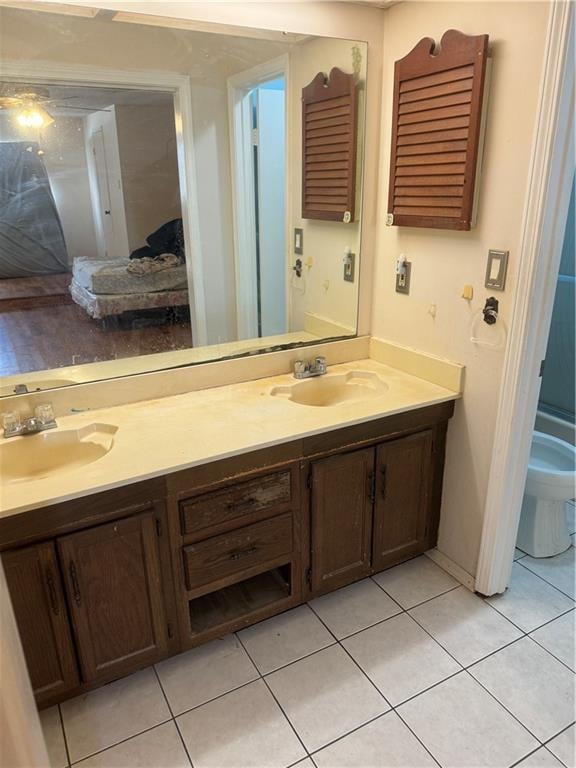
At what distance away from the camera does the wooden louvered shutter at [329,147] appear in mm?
2117

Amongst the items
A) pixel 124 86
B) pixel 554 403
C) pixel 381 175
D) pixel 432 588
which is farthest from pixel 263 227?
pixel 554 403

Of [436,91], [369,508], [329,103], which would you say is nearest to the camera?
[436,91]

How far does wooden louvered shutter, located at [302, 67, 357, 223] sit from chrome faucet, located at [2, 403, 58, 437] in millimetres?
1309

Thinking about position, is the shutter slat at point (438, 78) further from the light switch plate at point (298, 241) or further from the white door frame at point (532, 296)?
the light switch plate at point (298, 241)

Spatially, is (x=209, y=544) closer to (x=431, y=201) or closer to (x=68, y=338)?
(x=68, y=338)

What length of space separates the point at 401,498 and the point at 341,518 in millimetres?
287

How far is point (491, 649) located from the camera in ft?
6.14

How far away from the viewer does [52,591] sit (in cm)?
148

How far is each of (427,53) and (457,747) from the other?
7.20 feet

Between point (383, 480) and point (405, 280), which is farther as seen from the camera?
point (405, 280)

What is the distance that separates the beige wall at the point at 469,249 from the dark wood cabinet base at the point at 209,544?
0.41ft

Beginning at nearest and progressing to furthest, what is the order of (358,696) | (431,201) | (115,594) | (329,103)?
(115,594) < (358,696) < (431,201) < (329,103)

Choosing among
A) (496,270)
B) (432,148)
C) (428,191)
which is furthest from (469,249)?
(432,148)

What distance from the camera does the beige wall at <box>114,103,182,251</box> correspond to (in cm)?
181
